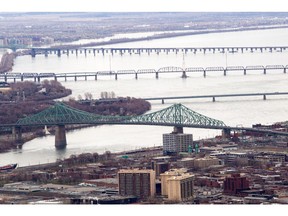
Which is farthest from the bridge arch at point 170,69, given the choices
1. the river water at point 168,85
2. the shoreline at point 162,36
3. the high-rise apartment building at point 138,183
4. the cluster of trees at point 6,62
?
the high-rise apartment building at point 138,183

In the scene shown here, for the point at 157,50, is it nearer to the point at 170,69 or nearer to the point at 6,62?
the point at 6,62

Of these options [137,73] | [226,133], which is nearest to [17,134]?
[226,133]

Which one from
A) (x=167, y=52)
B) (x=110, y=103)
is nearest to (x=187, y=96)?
(x=110, y=103)

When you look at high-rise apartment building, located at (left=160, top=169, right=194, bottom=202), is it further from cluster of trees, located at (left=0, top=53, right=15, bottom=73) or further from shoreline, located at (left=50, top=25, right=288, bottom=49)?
shoreline, located at (left=50, top=25, right=288, bottom=49)

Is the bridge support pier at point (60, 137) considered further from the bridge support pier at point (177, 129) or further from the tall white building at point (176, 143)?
the tall white building at point (176, 143)

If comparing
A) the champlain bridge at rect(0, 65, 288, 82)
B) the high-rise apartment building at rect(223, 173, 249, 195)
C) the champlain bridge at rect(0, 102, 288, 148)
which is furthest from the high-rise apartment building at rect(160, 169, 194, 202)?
the champlain bridge at rect(0, 65, 288, 82)

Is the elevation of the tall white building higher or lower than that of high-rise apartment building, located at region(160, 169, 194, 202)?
higher

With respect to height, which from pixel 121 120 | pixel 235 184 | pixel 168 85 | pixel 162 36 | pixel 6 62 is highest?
pixel 162 36
